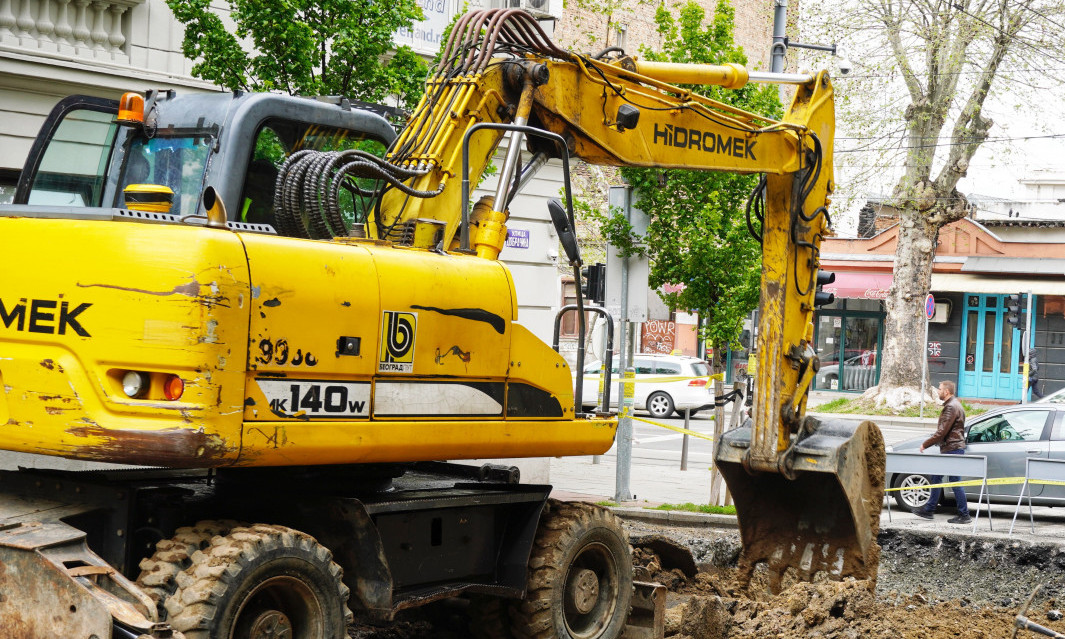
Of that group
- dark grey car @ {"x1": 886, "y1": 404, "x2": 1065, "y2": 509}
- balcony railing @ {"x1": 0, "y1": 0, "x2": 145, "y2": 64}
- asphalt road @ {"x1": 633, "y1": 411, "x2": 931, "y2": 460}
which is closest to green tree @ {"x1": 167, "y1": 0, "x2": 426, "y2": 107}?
balcony railing @ {"x1": 0, "y1": 0, "x2": 145, "y2": 64}

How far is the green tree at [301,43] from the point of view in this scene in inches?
402

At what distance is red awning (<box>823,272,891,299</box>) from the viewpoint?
37.5 m

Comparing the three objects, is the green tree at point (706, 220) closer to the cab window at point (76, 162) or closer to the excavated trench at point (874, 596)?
the excavated trench at point (874, 596)

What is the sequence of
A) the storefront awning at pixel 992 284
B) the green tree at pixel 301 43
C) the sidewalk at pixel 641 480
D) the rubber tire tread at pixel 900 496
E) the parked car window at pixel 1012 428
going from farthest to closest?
the storefront awning at pixel 992 284 < the sidewalk at pixel 641 480 < the rubber tire tread at pixel 900 496 < the parked car window at pixel 1012 428 < the green tree at pixel 301 43

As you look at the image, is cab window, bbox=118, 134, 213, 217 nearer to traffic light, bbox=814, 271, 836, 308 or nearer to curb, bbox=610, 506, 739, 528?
traffic light, bbox=814, 271, 836, 308

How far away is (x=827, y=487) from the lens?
8.86 m

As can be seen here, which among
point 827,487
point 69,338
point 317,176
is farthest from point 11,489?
point 827,487

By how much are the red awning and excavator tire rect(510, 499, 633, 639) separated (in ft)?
102

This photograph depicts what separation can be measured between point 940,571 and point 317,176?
7.09m

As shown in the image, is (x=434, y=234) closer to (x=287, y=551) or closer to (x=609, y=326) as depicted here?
(x=609, y=326)

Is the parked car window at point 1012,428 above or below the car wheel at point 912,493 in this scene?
above

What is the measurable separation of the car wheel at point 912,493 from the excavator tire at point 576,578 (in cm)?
850

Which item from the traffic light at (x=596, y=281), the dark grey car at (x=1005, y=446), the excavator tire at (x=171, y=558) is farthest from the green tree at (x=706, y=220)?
the excavator tire at (x=171, y=558)

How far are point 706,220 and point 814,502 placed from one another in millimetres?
5375
